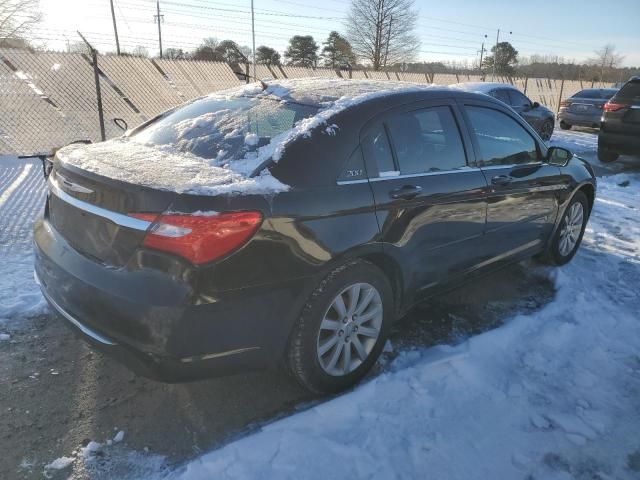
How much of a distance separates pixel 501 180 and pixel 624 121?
7.86 metres

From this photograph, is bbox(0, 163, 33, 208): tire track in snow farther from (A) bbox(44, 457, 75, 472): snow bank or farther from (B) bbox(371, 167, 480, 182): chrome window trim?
(B) bbox(371, 167, 480, 182): chrome window trim

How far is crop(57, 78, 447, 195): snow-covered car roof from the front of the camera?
2275mm

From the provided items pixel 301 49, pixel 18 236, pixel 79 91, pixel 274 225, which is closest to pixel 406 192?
pixel 274 225

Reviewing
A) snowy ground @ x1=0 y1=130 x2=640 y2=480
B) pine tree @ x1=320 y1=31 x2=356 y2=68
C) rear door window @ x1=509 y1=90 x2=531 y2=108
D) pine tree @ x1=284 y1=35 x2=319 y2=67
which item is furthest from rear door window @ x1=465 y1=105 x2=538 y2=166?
pine tree @ x1=284 y1=35 x2=319 y2=67

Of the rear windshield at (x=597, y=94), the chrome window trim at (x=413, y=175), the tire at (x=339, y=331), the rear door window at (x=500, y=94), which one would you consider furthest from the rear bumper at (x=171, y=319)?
the rear windshield at (x=597, y=94)

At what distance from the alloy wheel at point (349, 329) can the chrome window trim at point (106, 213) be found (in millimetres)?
1003

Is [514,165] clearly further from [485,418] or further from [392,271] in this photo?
[485,418]

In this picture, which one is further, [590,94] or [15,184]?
[590,94]

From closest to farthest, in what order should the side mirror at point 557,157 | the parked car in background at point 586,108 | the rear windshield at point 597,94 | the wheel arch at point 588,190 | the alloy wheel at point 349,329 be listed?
1. the alloy wheel at point 349,329
2. the side mirror at point 557,157
3. the wheel arch at point 588,190
4. the parked car in background at point 586,108
5. the rear windshield at point 597,94

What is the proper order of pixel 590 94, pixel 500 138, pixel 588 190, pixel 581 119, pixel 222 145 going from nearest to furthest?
pixel 222 145, pixel 500 138, pixel 588 190, pixel 581 119, pixel 590 94

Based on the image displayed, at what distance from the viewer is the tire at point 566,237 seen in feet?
15.1

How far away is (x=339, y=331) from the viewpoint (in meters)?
2.67

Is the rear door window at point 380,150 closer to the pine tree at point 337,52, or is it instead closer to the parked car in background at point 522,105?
the parked car in background at point 522,105

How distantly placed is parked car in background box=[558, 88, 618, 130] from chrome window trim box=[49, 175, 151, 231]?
692 inches
